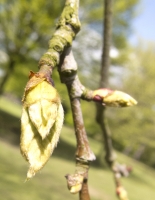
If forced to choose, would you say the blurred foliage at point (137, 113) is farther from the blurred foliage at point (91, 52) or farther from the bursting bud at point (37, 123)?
the bursting bud at point (37, 123)

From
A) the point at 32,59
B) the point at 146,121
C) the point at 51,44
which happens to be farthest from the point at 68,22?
the point at 146,121

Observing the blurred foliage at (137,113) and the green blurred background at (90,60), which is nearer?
the green blurred background at (90,60)

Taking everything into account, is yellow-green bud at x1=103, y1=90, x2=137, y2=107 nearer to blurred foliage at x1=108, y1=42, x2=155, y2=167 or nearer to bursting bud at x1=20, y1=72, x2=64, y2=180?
bursting bud at x1=20, y1=72, x2=64, y2=180

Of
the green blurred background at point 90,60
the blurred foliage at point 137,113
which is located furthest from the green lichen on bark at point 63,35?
the blurred foliage at point 137,113

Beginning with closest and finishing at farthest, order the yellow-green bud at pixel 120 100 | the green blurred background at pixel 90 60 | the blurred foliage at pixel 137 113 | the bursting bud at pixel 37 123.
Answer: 1. the bursting bud at pixel 37 123
2. the yellow-green bud at pixel 120 100
3. the green blurred background at pixel 90 60
4. the blurred foliage at pixel 137 113

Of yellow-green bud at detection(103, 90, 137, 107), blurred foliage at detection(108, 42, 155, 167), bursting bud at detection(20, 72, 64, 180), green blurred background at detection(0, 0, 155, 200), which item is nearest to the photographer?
bursting bud at detection(20, 72, 64, 180)

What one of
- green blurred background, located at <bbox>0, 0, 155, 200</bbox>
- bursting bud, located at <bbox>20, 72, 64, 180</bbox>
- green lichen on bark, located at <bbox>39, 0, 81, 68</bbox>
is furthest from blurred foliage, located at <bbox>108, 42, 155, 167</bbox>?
bursting bud, located at <bbox>20, 72, 64, 180</bbox>

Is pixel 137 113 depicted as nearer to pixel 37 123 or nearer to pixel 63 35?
pixel 63 35
